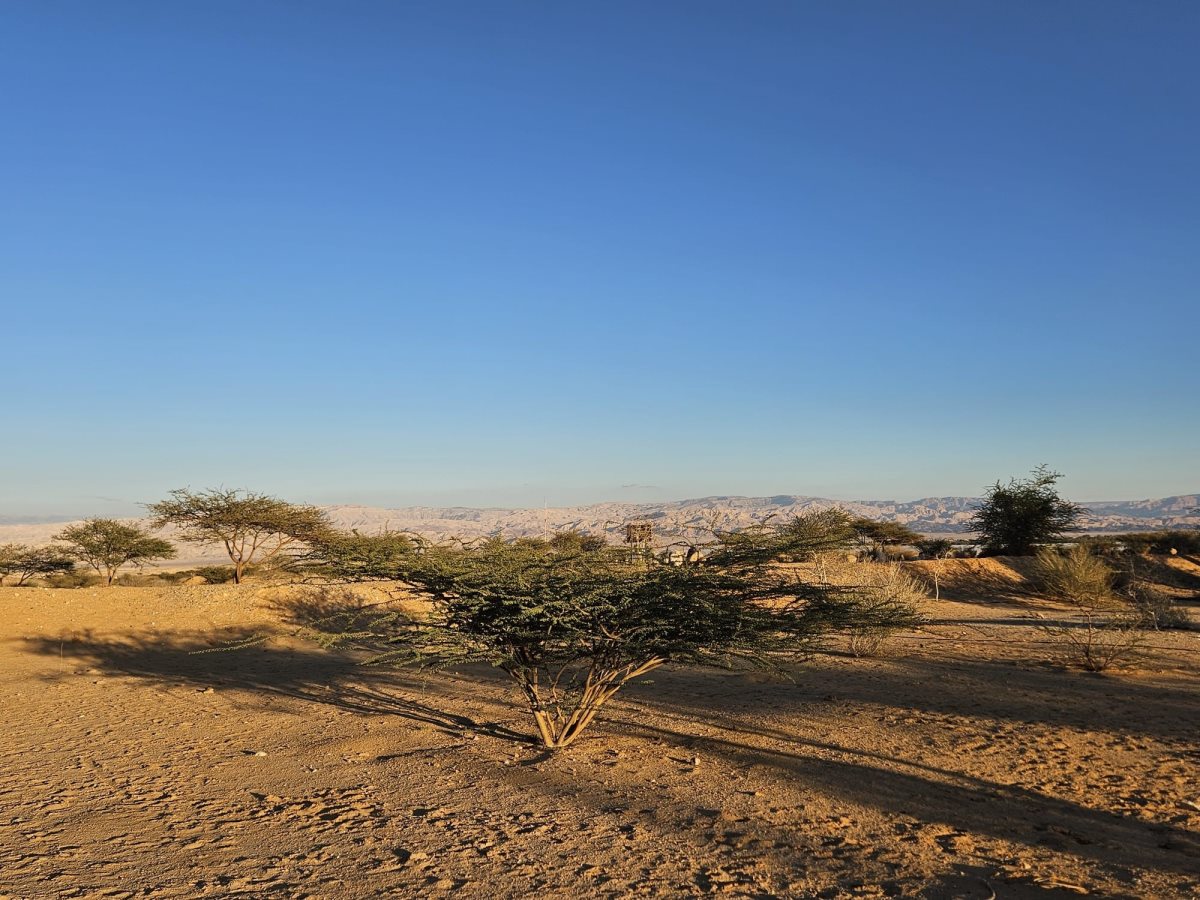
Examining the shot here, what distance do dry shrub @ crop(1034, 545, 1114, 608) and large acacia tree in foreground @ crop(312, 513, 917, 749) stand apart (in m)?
20.7

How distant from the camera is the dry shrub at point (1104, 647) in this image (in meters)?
13.2

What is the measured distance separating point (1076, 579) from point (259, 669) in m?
24.0

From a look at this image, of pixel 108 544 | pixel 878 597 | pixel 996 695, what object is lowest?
pixel 996 695

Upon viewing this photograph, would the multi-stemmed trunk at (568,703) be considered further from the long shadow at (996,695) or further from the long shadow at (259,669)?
the long shadow at (996,695)

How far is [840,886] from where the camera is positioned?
5.19m

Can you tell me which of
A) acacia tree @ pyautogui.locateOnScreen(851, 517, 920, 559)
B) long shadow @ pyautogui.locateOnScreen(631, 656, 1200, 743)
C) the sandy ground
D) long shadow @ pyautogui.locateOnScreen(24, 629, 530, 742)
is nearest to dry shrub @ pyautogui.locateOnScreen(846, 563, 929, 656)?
long shadow @ pyautogui.locateOnScreen(631, 656, 1200, 743)

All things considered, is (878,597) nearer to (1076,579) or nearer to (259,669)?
(259,669)

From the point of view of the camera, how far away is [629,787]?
24.4ft

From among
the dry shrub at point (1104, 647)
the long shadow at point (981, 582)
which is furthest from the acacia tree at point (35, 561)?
the dry shrub at point (1104, 647)

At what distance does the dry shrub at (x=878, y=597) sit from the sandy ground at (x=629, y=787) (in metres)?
1.03

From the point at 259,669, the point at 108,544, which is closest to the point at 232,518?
the point at 108,544

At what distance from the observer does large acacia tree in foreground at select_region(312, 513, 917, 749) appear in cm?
820

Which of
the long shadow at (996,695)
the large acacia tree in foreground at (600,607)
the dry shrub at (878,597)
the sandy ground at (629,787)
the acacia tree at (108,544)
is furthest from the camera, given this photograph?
the acacia tree at (108,544)

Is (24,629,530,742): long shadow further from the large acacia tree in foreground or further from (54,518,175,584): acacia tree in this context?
(54,518,175,584): acacia tree
